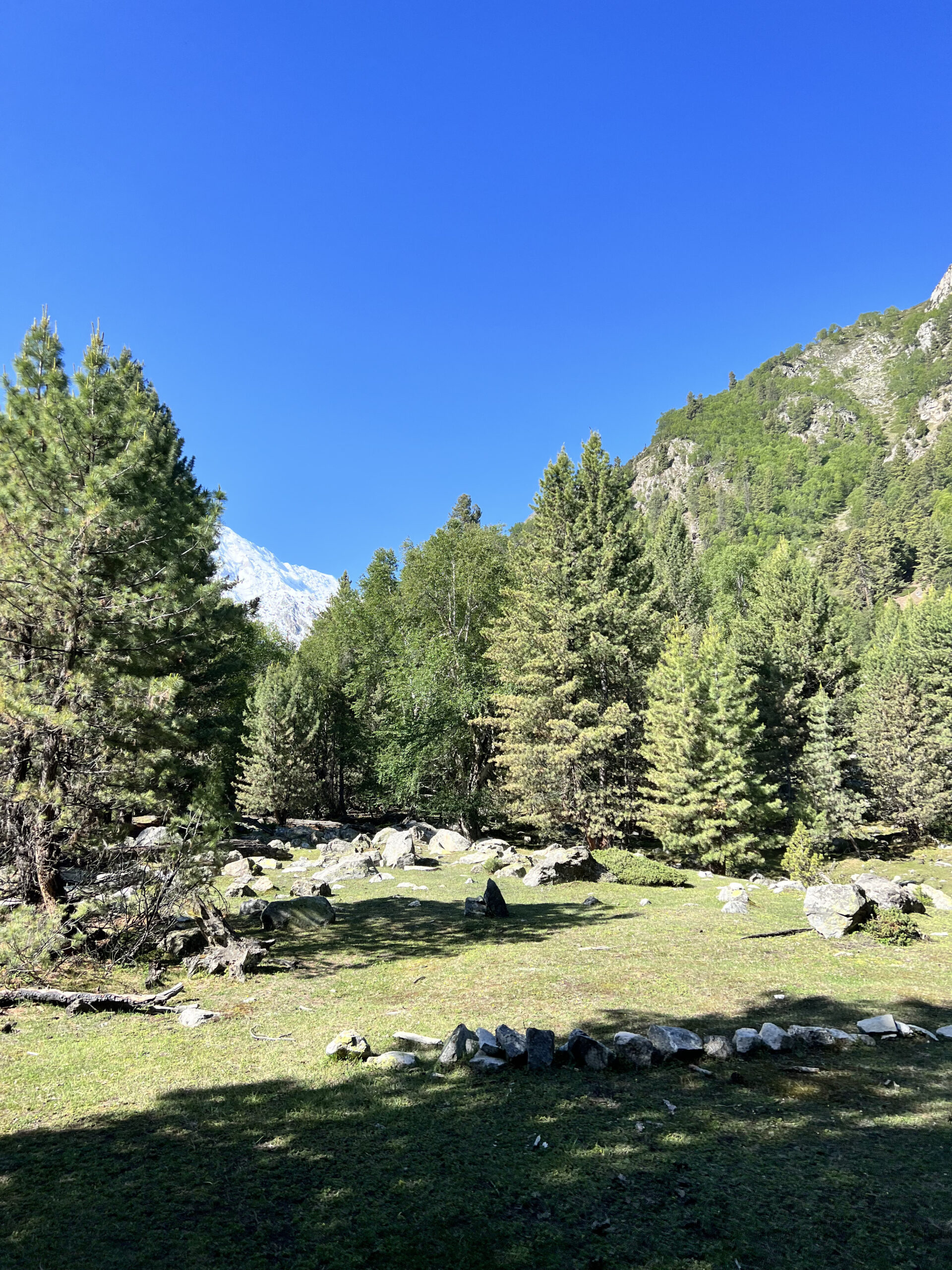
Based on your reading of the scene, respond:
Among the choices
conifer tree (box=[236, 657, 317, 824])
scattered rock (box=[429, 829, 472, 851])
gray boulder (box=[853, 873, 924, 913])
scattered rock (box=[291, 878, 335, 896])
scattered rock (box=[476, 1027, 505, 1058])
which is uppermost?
conifer tree (box=[236, 657, 317, 824])

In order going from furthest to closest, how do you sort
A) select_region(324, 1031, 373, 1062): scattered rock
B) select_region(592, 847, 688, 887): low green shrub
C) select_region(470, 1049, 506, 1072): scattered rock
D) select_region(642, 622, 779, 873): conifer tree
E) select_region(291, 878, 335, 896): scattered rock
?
select_region(642, 622, 779, 873): conifer tree, select_region(592, 847, 688, 887): low green shrub, select_region(291, 878, 335, 896): scattered rock, select_region(324, 1031, 373, 1062): scattered rock, select_region(470, 1049, 506, 1072): scattered rock

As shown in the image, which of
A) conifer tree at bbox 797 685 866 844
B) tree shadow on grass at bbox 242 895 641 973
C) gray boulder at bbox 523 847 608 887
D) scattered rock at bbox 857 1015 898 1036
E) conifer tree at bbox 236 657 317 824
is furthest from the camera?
conifer tree at bbox 236 657 317 824

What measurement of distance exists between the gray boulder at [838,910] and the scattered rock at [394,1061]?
763 centimetres

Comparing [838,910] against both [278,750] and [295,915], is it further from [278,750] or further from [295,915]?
[278,750]

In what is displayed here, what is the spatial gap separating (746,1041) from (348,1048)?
3.74 meters

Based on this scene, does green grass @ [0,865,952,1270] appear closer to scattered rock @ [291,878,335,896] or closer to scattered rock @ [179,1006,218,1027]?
scattered rock @ [179,1006,218,1027]

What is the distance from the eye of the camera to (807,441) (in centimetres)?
16150

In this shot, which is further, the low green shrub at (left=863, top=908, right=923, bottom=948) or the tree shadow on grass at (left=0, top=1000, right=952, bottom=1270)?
the low green shrub at (left=863, top=908, right=923, bottom=948)

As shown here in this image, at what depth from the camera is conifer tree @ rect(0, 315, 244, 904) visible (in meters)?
8.33

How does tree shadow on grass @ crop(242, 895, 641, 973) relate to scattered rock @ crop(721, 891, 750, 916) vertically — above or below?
below

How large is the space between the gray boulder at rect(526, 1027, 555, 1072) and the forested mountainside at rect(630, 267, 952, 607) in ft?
250

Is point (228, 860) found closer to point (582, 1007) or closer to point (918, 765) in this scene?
point (582, 1007)

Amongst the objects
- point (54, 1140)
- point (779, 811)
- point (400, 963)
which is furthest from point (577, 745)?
point (54, 1140)

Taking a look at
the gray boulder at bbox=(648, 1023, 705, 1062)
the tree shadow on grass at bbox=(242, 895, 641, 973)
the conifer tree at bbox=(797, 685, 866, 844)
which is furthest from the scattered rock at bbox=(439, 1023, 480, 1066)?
the conifer tree at bbox=(797, 685, 866, 844)
